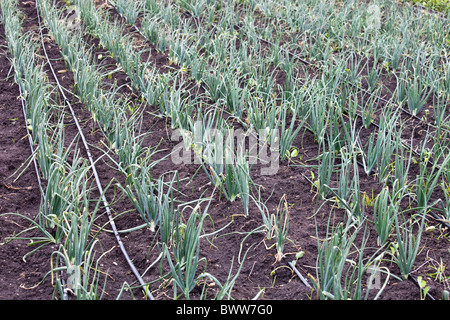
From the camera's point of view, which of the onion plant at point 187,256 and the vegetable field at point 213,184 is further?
the vegetable field at point 213,184

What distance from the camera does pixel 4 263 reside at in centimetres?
225

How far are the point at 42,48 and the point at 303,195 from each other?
10.2ft

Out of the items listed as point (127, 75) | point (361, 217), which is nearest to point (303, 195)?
point (361, 217)

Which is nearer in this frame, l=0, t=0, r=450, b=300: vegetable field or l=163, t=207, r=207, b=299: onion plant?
l=163, t=207, r=207, b=299: onion plant

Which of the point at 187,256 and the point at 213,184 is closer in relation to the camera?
the point at 187,256

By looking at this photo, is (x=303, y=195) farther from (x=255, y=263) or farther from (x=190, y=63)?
(x=190, y=63)

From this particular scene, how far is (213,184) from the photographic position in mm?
2887

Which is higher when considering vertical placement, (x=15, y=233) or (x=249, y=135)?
(x=249, y=135)

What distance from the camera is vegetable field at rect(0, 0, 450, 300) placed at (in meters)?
2.15

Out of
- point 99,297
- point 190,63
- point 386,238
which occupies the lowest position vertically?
point 99,297

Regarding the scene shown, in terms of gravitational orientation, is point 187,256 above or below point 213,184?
above

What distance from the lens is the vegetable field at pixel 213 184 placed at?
2.15m

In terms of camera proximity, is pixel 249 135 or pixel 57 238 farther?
pixel 249 135
